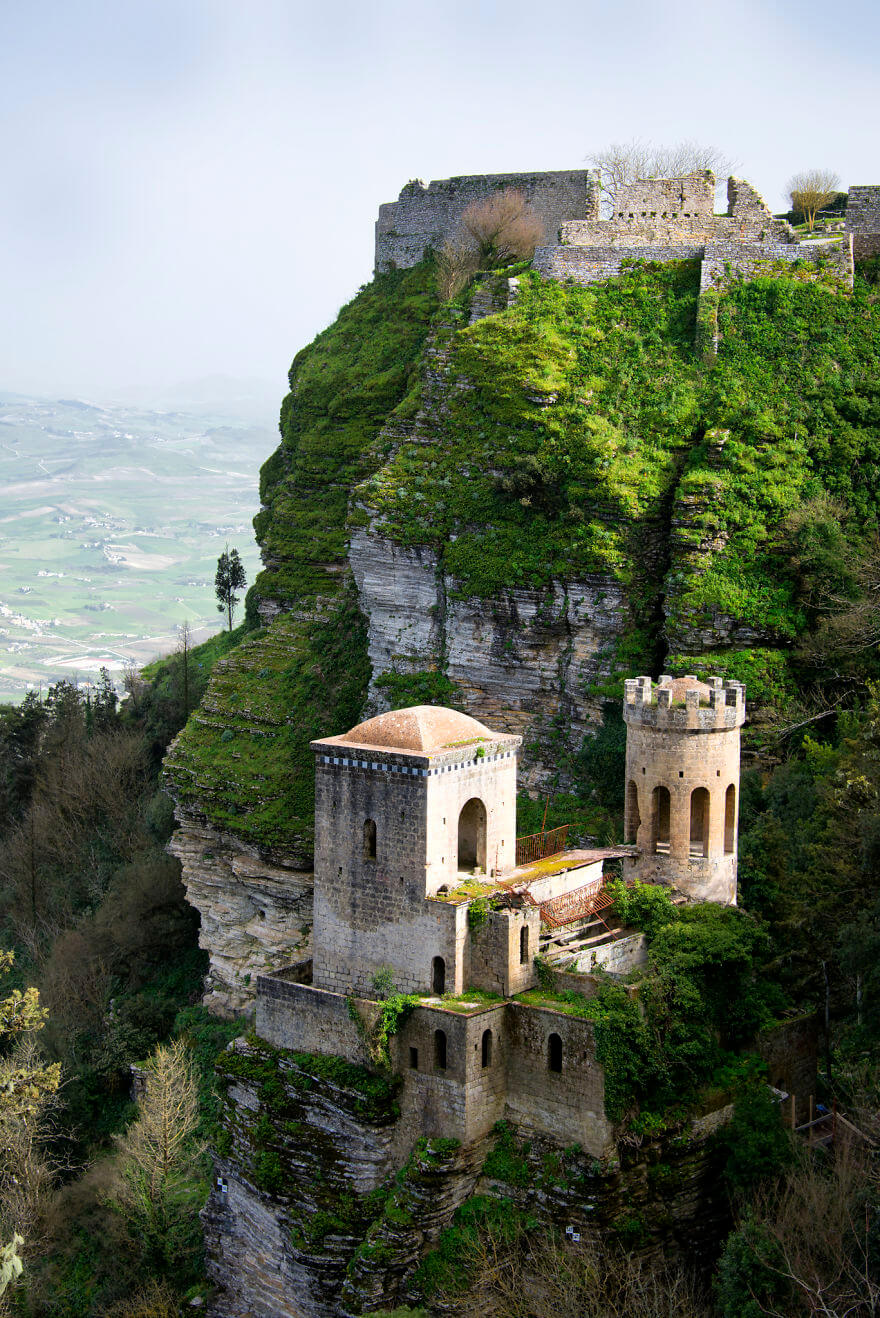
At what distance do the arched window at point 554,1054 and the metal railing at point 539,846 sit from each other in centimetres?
677

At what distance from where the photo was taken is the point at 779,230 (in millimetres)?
47094

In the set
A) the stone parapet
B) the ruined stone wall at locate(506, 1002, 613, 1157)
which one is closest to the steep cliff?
the stone parapet

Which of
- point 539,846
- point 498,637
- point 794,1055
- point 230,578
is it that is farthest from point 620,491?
point 230,578

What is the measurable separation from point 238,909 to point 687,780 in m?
20.8

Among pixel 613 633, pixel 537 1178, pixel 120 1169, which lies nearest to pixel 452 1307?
pixel 537 1178

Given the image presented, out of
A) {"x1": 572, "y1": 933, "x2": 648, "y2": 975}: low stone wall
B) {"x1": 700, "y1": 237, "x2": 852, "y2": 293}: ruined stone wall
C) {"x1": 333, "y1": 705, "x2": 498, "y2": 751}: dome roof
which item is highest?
{"x1": 700, "y1": 237, "x2": 852, "y2": 293}: ruined stone wall

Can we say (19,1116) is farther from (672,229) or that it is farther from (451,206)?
(451,206)

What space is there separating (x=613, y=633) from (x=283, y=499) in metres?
18.7

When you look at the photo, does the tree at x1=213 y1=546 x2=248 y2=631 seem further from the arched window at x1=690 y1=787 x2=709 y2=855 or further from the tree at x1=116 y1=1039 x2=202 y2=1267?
the arched window at x1=690 y1=787 x2=709 y2=855

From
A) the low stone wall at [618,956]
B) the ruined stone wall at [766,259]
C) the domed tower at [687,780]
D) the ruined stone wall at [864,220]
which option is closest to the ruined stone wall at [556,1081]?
the low stone wall at [618,956]

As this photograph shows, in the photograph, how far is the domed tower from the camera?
103ft

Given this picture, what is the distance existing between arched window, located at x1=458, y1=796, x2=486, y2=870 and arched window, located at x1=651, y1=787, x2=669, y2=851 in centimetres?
405

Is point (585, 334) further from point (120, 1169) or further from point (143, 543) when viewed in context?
point (143, 543)

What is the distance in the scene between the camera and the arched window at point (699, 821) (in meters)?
31.5
